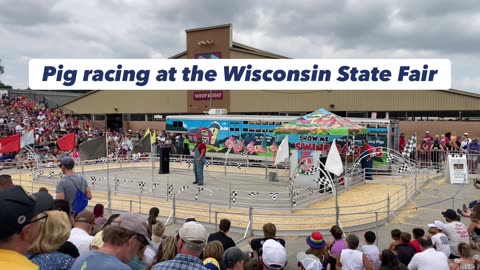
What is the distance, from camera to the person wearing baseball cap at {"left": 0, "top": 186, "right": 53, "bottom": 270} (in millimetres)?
2059

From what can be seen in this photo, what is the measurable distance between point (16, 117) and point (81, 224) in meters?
31.9

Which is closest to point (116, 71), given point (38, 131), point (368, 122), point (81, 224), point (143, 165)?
point (143, 165)

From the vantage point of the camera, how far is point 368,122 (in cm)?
2073

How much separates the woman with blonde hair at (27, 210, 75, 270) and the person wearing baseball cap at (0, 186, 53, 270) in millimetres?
633

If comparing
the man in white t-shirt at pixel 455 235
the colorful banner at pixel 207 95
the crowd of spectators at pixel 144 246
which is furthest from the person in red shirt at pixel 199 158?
the colorful banner at pixel 207 95

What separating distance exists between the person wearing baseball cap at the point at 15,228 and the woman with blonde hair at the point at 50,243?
0.63m

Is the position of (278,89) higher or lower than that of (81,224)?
higher

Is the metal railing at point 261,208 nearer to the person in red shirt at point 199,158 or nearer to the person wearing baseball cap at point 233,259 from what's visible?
the person in red shirt at point 199,158

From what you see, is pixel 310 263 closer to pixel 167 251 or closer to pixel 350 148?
pixel 167 251

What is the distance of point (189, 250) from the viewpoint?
3.29 meters

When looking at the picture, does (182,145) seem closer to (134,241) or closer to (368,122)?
(368,122)

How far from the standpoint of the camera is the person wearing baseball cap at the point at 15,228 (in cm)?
206

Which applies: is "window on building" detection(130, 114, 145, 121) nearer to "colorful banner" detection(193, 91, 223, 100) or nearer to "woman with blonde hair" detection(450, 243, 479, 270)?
"colorful banner" detection(193, 91, 223, 100)

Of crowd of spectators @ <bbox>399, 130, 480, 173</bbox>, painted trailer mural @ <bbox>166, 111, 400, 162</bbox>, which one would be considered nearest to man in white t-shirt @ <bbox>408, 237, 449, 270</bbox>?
painted trailer mural @ <bbox>166, 111, 400, 162</bbox>
